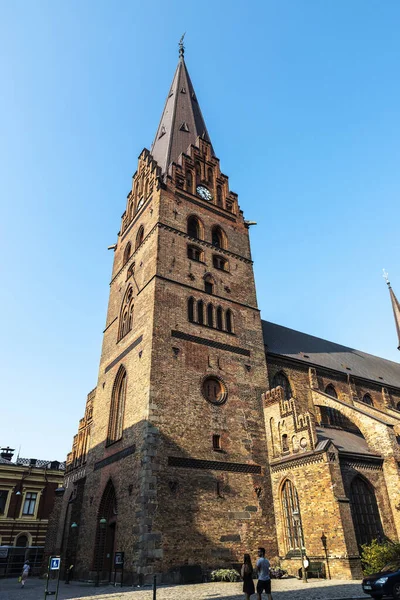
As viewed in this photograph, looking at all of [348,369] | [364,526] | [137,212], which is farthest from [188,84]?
[364,526]

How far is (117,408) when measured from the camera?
886 inches

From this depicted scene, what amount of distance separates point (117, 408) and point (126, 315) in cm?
558

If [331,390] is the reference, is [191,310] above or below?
above

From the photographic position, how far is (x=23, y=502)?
36531mm

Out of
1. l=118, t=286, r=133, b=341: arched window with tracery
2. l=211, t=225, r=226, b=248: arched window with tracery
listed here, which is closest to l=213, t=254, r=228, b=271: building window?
l=211, t=225, r=226, b=248: arched window with tracery

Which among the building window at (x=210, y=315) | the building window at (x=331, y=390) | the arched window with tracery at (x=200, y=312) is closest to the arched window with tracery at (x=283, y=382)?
the building window at (x=331, y=390)

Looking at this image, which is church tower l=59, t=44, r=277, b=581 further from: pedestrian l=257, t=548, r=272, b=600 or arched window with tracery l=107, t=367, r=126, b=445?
pedestrian l=257, t=548, r=272, b=600

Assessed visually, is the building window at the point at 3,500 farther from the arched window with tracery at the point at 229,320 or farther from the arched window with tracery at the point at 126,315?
the arched window with tracery at the point at 229,320

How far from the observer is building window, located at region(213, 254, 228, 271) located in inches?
1025

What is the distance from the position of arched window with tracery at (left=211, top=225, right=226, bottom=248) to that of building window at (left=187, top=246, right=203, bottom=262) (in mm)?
2188

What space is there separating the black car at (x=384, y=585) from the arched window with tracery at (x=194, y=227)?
19128 millimetres

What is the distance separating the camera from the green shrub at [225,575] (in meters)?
16.1

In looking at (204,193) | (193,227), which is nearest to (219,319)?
(193,227)

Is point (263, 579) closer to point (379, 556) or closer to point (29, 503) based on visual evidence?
point (379, 556)
